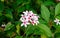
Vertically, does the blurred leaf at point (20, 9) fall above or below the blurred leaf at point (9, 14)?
above

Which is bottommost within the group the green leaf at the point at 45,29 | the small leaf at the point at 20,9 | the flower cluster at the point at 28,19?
the green leaf at the point at 45,29

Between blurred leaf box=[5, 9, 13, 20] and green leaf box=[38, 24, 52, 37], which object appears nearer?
green leaf box=[38, 24, 52, 37]

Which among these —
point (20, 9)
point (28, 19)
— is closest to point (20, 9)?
point (20, 9)

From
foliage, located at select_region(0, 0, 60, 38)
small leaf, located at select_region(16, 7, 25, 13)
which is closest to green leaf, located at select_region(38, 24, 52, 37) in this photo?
foliage, located at select_region(0, 0, 60, 38)

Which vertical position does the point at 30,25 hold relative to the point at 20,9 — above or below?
below

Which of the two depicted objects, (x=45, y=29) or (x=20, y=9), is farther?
(x=20, y=9)

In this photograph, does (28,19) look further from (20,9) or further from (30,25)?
(20,9)

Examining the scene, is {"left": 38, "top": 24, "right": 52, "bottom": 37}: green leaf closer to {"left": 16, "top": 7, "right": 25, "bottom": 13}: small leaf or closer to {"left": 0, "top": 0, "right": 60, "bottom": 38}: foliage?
{"left": 0, "top": 0, "right": 60, "bottom": 38}: foliage

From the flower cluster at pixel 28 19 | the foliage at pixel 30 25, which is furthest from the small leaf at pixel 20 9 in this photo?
the flower cluster at pixel 28 19

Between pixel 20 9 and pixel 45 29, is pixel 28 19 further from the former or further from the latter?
pixel 20 9

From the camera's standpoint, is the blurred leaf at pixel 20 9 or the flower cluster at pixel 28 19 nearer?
the flower cluster at pixel 28 19

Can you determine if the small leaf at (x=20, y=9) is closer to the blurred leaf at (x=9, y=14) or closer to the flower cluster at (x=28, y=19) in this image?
the blurred leaf at (x=9, y=14)

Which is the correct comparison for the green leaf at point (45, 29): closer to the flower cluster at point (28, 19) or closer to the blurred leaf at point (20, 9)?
the flower cluster at point (28, 19)
